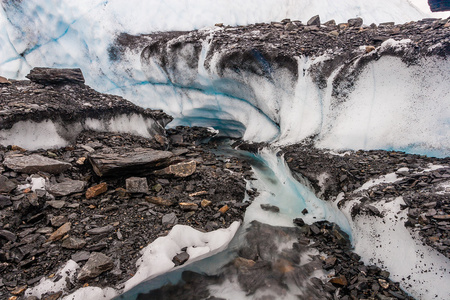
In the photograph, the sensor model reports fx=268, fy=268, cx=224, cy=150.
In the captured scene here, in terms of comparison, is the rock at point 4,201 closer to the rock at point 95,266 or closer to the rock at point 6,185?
the rock at point 6,185

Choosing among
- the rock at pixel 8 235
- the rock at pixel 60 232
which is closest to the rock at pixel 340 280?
the rock at pixel 60 232

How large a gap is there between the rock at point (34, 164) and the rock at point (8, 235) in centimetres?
99

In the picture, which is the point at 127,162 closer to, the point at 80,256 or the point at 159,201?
the point at 159,201

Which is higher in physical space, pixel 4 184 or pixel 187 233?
pixel 4 184

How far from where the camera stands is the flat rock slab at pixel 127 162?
12.6 ft

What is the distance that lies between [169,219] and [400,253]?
8.87 ft

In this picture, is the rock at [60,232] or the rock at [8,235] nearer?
the rock at [8,235]

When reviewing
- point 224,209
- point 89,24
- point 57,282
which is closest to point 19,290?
point 57,282

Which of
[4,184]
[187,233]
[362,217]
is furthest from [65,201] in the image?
[362,217]

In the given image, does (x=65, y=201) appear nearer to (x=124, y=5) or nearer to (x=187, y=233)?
(x=187, y=233)

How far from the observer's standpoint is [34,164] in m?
3.63

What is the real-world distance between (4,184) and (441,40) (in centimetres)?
659

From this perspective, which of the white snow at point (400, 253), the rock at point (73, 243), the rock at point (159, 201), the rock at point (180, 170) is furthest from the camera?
the rock at point (180, 170)

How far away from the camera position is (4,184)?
322cm
